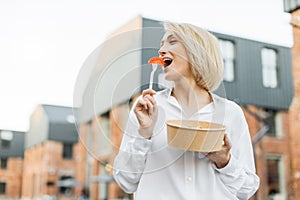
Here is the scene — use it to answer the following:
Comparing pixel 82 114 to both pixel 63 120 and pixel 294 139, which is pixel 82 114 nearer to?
pixel 294 139

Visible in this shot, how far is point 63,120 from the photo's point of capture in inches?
368

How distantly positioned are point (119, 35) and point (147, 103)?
87 mm

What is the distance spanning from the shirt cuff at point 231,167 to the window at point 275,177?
4264mm

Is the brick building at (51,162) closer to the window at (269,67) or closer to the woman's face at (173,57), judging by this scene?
the window at (269,67)

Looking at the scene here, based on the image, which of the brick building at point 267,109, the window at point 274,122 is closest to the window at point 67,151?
the brick building at point 267,109

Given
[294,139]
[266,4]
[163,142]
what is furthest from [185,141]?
[294,139]

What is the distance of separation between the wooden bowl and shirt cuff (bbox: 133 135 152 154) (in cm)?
3

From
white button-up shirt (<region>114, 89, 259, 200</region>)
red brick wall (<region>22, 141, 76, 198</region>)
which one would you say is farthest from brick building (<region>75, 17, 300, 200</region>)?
red brick wall (<region>22, 141, 76, 198</region>)

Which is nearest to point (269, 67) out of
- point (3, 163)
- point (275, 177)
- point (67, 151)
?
point (275, 177)

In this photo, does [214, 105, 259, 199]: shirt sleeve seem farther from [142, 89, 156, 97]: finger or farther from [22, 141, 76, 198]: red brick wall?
[22, 141, 76, 198]: red brick wall

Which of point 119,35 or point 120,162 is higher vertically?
point 119,35

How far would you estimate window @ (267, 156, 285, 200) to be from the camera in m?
4.46

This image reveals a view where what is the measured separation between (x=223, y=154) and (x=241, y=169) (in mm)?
41

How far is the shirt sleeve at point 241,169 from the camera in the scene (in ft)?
1.41
